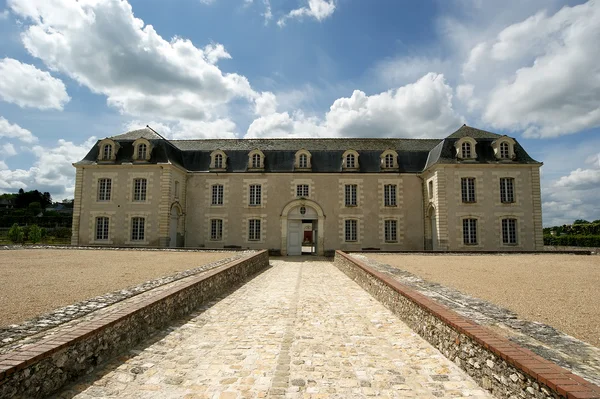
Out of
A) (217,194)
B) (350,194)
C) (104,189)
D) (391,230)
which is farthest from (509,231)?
(104,189)

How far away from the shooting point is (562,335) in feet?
13.4

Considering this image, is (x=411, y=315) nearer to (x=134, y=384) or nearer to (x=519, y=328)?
(x=519, y=328)

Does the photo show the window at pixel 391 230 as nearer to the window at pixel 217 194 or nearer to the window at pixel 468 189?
the window at pixel 468 189

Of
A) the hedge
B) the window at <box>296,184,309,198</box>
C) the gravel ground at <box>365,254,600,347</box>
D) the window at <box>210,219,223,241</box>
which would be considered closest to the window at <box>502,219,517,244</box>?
the hedge

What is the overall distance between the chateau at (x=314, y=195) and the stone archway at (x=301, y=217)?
0.21 ft

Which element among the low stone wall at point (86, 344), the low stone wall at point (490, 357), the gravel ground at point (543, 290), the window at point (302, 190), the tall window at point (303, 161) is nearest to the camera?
the low stone wall at point (490, 357)

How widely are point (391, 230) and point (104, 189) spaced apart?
17.7 m

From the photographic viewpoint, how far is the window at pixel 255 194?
73.0 ft

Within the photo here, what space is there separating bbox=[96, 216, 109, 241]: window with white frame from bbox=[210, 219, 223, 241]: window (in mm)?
6092

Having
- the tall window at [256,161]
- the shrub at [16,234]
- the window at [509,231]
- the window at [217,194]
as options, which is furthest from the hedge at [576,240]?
the shrub at [16,234]

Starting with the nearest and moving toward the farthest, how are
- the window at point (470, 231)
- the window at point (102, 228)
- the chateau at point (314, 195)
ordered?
the window at point (470, 231) < the chateau at point (314, 195) < the window at point (102, 228)

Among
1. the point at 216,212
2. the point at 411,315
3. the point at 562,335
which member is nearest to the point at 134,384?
the point at 411,315

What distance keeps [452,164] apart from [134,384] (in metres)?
19.5

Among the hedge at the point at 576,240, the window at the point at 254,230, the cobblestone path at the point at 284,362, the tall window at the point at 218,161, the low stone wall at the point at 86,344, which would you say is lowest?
the cobblestone path at the point at 284,362
